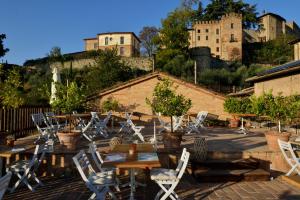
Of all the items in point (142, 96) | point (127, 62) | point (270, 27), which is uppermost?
point (270, 27)

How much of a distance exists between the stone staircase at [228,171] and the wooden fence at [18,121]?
242 inches

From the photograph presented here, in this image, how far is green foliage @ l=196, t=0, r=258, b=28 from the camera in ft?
194

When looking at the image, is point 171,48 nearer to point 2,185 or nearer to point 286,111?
point 286,111

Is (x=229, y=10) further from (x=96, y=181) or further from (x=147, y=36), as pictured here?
(x=96, y=181)

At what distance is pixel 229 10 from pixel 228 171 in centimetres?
5723

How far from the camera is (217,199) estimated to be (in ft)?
17.7

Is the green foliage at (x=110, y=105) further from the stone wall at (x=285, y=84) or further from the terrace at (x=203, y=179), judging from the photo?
the terrace at (x=203, y=179)

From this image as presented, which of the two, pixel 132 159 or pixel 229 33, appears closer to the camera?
pixel 132 159

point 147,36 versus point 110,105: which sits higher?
point 147,36

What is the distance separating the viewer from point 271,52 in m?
53.9

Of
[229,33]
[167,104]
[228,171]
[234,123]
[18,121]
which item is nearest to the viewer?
[228,171]

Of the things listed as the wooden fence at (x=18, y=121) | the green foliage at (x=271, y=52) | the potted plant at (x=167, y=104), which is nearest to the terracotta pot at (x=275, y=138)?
the potted plant at (x=167, y=104)

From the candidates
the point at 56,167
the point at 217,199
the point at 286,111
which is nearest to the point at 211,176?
the point at 217,199

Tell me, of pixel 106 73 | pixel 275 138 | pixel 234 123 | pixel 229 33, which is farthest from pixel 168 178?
pixel 229 33
